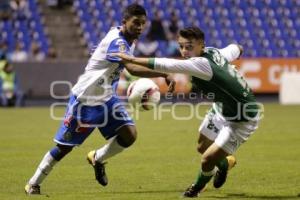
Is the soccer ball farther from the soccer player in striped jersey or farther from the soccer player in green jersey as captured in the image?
the soccer player in green jersey

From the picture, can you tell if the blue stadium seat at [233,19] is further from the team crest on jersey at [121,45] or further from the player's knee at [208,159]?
the player's knee at [208,159]

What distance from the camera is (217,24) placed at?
29.6m

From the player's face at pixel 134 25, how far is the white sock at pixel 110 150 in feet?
4.57

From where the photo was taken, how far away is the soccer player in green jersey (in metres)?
7.73

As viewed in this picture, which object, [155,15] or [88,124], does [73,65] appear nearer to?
[155,15]

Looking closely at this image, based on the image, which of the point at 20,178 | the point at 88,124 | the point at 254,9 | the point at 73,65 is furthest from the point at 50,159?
the point at 254,9

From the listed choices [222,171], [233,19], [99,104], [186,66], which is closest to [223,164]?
[222,171]

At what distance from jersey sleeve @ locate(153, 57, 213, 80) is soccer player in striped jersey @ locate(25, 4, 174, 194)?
0.78 m

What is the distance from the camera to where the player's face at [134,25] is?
8391mm

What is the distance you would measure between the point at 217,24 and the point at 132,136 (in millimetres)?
21097

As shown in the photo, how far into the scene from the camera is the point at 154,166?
11.3 m

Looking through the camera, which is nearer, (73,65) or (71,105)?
(71,105)

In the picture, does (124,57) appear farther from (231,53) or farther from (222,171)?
(222,171)

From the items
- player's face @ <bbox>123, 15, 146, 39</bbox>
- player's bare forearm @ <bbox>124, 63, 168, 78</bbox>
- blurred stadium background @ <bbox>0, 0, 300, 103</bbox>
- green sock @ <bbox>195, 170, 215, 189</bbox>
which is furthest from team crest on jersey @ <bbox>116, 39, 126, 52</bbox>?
blurred stadium background @ <bbox>0, 0, 300, 103</bbox>
